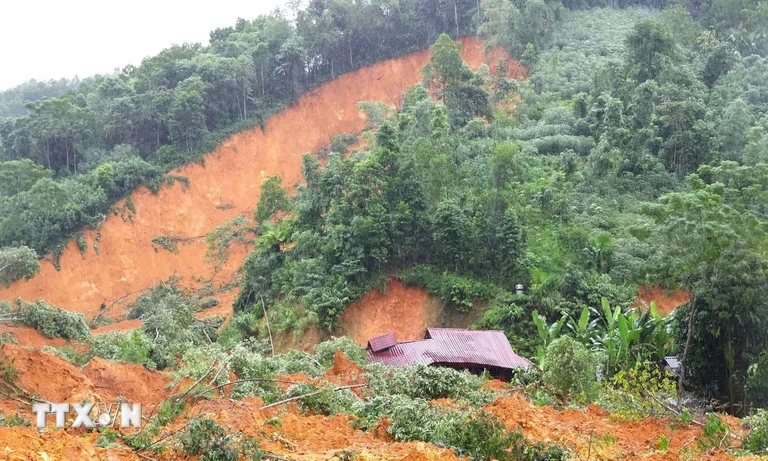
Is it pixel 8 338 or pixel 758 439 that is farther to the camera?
pixel 8 338

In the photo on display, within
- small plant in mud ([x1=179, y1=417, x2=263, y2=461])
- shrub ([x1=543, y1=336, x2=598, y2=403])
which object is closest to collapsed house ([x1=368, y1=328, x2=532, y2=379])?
shrub ([x1=543, y1=336, x2=598, y2=403])

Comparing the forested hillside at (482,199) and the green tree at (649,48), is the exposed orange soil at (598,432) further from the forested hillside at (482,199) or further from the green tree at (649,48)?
the green tree at (649,48)

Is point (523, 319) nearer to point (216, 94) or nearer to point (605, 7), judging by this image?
point (216, 94)

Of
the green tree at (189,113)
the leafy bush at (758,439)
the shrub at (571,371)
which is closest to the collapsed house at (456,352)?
the shrub at (571,371)

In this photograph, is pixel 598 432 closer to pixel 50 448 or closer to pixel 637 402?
pixel 637 402

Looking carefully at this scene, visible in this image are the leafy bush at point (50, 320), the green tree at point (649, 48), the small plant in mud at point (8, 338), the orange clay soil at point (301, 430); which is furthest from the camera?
the green tree at point (649, 48)

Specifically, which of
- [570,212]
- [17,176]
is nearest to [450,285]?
[570,212]

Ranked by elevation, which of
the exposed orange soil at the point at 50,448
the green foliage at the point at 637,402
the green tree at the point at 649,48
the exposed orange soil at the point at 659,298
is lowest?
the exposed orange soil at the point at 659,298
